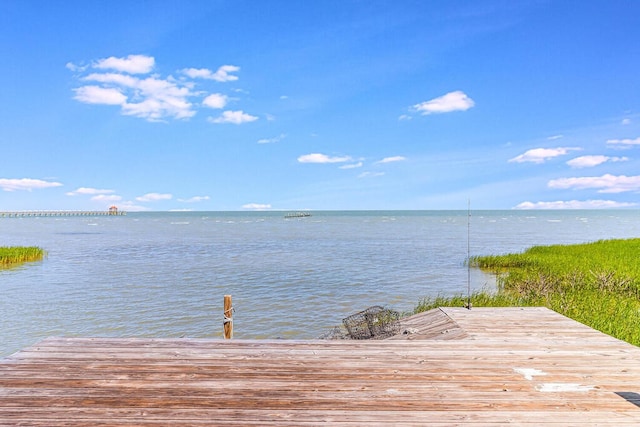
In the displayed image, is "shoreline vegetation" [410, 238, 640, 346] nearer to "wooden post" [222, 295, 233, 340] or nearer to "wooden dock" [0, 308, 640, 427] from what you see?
"wooden dock" [0, 308, 640, 427]

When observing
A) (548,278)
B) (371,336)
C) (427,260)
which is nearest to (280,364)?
(371,336)

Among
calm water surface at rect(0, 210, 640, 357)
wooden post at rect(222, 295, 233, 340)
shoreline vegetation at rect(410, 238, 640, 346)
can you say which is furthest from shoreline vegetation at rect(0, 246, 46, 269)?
shoreline vegetation at rect(410, 238, 640, 346)

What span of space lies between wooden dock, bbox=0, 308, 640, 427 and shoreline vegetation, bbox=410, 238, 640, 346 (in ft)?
17.0

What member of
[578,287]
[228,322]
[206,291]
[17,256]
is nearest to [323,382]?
[228,322]

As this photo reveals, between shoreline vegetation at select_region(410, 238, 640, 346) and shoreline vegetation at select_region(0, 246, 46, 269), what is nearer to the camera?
shoreline vegetation at select_region(410, 238, 640, 346)

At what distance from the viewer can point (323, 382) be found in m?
5.40

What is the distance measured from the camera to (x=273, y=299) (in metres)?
19.7

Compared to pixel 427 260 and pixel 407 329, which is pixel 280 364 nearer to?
pixel 407 329

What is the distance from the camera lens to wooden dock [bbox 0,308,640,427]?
4551 millimetres

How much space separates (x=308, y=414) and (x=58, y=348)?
15.0ft

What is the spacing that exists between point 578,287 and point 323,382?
15.4 metres

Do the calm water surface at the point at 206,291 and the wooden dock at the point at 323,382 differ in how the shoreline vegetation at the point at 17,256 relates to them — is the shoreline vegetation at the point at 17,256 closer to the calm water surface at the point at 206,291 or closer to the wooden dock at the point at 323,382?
the calm water surface at the point at 206,291

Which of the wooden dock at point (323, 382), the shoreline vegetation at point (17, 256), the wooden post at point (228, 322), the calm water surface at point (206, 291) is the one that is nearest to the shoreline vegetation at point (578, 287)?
the calm water surface at point (206, 291)

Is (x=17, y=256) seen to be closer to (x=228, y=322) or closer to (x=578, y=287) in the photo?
(x=228, y=322)
